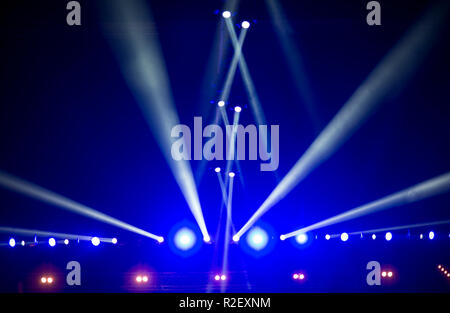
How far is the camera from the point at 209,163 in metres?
6.70

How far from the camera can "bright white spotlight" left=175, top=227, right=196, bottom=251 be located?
670 cm

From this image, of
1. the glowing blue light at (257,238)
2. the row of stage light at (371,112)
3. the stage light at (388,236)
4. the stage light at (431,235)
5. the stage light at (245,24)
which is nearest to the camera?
the stage light at (245,24)

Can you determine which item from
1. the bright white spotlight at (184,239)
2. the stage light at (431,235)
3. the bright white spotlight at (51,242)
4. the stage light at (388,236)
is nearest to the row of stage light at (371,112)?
the stage light at (388,236)

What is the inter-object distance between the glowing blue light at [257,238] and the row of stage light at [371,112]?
123 millimetres

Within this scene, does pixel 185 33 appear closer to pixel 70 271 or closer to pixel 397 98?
pixel 397 98

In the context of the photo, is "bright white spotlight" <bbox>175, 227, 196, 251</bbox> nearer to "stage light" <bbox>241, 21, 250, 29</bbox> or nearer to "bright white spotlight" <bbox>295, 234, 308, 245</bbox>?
"bright white spotlight" <bbox>295, 234, 308, 245</bbox>

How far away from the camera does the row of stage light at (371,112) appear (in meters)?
6.00

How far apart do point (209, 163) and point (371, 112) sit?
2374mm

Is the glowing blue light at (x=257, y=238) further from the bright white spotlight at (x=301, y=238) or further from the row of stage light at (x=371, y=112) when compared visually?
the bright white spotlight at (x=301, y=238)

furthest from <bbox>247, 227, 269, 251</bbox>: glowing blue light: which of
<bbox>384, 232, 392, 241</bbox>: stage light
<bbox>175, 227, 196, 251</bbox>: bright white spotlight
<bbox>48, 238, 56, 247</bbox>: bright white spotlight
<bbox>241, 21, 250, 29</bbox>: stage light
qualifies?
<bbox>241, 21, 250, 29</bbox>: stage light

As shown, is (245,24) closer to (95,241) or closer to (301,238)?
(301,238)

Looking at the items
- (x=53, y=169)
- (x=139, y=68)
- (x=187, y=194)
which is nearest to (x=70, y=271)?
(x=53, y=169)

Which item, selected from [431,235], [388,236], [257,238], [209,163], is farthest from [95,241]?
[431,235]
